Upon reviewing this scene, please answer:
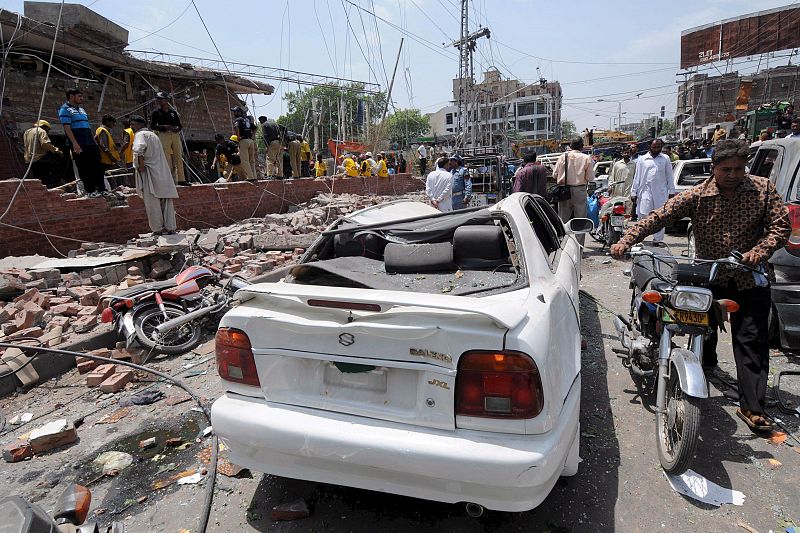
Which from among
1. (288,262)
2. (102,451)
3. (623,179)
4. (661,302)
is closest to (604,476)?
(661,302)

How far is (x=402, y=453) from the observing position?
1912 mm

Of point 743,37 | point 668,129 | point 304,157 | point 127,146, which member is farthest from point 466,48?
point 668,129

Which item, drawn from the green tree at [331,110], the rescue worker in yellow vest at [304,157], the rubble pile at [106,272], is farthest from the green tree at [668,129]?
the rubble pile at [106,272]

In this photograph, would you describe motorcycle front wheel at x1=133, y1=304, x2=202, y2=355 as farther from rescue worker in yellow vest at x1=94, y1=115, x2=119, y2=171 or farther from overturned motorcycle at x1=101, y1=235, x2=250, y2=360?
rescue worker in yellow vest at x1=94, y1=115, x2=119, y2=171

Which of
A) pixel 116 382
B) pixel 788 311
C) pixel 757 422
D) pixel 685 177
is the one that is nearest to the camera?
pixel 757 422

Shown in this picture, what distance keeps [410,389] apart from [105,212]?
799 centimetres

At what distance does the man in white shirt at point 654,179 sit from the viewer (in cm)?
695

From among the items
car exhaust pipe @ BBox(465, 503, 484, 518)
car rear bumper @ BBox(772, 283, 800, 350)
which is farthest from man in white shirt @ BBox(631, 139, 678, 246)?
car exhaust pipe @ BBox(465, 503, 484, 518)

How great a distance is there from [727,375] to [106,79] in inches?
629

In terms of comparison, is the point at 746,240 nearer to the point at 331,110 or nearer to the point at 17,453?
the point at 17,453

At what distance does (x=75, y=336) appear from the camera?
16.3ft

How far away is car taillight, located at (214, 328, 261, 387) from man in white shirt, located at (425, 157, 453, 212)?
7266 millimetres

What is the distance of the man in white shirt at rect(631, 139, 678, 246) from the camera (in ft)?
22.8

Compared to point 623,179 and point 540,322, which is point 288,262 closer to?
point 540,322
